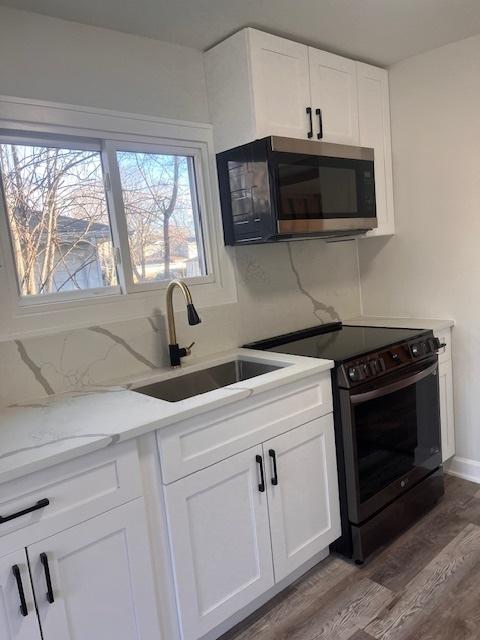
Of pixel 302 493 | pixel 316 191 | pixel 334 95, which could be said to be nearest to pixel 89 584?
pixel 302 493

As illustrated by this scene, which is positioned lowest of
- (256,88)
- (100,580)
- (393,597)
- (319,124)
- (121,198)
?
(393,597)

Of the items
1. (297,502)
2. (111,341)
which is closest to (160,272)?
(111,341)

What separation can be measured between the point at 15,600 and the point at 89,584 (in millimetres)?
192

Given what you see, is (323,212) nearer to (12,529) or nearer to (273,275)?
(273,275)

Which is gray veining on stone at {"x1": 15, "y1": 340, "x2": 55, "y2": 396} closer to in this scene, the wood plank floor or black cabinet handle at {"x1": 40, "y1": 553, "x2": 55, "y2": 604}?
black cabinet handle at {"x1": 40, "y1": 553, "x2": 55, "y2": 604}

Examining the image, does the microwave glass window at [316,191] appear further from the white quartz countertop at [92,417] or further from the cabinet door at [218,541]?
the cabinet door at [218,541]

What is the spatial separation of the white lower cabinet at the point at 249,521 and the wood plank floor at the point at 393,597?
13 centimetres

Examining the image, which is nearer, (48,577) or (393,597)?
(48,577)

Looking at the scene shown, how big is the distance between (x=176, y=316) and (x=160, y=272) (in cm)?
22

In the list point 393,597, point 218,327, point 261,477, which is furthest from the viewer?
point 218,327

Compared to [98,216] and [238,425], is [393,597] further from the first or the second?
[98,216]

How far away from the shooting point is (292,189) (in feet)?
6.68

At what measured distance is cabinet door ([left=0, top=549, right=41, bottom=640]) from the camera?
114cm

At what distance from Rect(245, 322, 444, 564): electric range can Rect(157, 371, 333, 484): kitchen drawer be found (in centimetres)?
13
